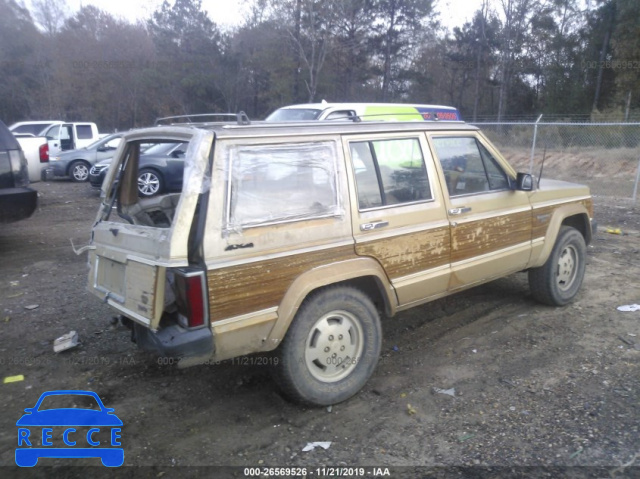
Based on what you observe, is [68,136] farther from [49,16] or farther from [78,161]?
[49,16]

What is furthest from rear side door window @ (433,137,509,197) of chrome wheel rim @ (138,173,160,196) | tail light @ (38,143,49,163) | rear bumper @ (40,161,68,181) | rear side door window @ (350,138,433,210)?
rear bumper @ (40,161,68,181)

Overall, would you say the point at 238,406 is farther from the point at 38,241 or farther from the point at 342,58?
the point at 342,58

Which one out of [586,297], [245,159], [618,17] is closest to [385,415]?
[245,159]

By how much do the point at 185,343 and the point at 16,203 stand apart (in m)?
5.12

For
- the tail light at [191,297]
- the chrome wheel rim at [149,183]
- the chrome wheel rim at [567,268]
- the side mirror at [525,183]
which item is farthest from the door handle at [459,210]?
the chrome wheel rim at [149,183]

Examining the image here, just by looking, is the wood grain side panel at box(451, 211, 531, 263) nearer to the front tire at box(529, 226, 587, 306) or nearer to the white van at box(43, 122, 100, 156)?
the front tire at box(529, 226, 587, 306)

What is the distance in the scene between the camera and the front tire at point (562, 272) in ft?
16.4

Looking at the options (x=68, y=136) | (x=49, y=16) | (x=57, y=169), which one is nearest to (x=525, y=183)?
(x=57, y=169)

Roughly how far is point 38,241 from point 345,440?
6.82 meters

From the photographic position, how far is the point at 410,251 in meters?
3.78

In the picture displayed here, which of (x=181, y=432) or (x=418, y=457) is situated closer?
(x=418, y=457)

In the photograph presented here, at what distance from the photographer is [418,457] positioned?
294cm

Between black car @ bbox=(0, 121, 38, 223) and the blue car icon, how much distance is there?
155 inches

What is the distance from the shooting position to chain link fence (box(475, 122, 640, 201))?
1638 centimetres
